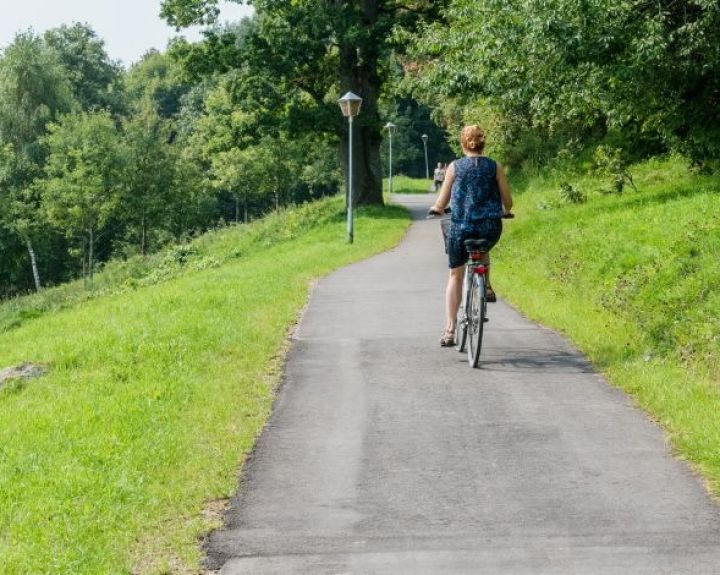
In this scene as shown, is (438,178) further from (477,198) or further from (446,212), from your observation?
(477,198)

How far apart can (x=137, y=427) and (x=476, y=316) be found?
3.08 metres

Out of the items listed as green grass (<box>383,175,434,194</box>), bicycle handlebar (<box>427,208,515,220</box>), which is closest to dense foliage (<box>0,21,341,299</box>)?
green grass (<box>383,175,434,194</box>)

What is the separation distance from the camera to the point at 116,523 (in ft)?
17.0

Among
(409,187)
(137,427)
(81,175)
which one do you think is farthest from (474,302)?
(409,187)

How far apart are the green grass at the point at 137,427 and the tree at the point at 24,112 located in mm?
37377

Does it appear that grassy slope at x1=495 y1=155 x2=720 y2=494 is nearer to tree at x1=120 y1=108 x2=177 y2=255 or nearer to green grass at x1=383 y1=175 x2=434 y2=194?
green grass at x1=383 y1=175 x2=434 y2=194

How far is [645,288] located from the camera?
11.7 m

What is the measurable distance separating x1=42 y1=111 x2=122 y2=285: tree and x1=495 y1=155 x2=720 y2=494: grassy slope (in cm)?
2881

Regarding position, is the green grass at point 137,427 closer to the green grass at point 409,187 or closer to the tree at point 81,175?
the tree at point 81,175

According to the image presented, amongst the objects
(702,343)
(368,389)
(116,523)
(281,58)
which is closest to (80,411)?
(368,389)

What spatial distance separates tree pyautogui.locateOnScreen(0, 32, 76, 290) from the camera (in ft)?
166

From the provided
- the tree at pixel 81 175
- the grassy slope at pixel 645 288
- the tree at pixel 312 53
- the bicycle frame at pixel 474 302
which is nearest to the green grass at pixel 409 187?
the tree at pixel 81 175

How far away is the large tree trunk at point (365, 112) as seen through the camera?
1236 inches

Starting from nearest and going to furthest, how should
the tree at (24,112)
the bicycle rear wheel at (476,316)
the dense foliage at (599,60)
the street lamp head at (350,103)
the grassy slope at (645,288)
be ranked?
the grassy slope at (645,288) → the bicycle rear wheel at (476,316) → the dense foliage at (599,60) → the street lamp head at (350,103) → the tree at (24,112)
